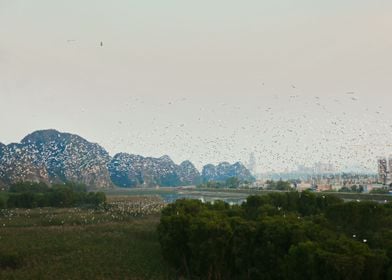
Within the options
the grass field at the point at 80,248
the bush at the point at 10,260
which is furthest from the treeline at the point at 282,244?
the bush at the point at 10,260

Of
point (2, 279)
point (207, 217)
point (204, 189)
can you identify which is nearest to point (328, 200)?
point (207, 217)

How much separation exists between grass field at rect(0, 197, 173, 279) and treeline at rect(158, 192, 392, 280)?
4034 millimetres

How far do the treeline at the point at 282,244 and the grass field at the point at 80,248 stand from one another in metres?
4.03

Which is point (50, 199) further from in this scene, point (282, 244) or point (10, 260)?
point (282, 244)

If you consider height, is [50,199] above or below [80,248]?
above

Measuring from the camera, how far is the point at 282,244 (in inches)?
1216

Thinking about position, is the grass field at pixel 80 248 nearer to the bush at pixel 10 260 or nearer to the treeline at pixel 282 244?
the bush at pixel 10 260

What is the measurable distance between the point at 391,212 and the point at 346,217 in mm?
4164

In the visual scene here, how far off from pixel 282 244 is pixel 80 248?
25035mm

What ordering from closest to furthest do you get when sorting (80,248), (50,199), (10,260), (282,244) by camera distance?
(282,244) < (10,260) < (80,248) < (50,199)

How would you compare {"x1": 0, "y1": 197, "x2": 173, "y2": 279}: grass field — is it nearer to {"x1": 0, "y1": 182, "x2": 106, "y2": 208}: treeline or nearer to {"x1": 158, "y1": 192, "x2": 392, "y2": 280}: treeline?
{"x1": 158, "y1": 192, "x2": 392, "y2": 280}: treeline

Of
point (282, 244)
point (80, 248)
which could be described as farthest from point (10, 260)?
point (282, 244)

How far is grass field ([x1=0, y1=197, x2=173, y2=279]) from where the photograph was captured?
38812 mm

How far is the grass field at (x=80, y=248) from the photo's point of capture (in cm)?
3881
